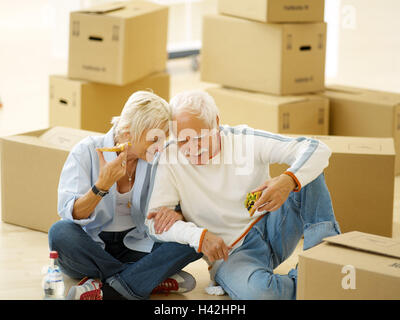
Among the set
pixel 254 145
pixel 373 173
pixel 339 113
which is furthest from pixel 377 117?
pixel 254 145

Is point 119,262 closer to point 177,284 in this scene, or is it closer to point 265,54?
point 177,284

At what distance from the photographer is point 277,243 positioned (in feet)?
6.56

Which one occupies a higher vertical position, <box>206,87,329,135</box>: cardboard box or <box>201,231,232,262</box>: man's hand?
<box>206,87,329,135</box>: cardboard box

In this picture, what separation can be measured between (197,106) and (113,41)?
164cm

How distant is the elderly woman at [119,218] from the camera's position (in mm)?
1846

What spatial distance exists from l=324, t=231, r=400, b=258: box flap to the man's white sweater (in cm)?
24

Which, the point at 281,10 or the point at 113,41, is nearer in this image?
the point at 281,10

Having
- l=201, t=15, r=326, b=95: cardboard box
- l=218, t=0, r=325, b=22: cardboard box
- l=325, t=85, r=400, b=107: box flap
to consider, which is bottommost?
l=325, t=85, r=400, b=107: box flap

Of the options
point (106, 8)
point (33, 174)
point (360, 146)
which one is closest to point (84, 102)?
point (106, 8)

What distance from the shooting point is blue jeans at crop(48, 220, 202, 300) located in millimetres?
1890

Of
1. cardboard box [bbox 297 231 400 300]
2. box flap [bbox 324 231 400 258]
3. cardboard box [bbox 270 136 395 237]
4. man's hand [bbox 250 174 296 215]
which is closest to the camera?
cardboard box [bbox 297 231 400 300]

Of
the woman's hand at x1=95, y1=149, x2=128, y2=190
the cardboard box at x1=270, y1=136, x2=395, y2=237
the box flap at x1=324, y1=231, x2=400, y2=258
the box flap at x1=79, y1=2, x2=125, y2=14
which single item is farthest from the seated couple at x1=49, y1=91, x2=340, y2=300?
the box flap at x1=79, y1=2, x2=125, y2=14

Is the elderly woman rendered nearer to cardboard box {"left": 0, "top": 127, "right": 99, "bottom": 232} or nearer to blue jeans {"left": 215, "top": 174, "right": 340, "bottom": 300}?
blue jeans {"left": 215, "top": 174, "right": 340, "bottom": 300}
